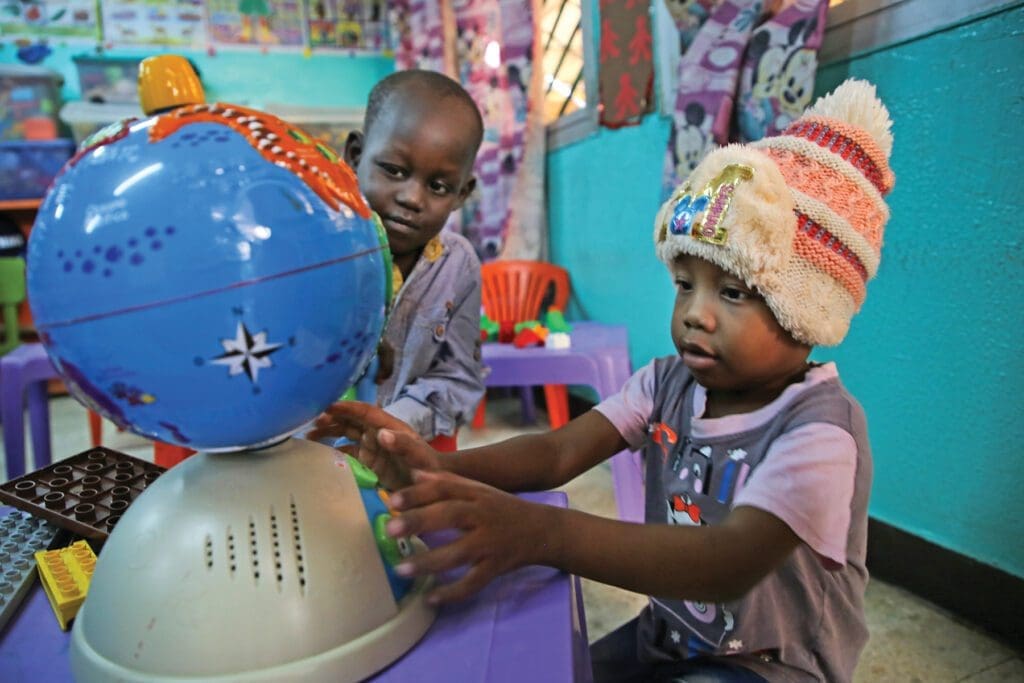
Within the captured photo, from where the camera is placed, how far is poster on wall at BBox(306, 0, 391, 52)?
14.8 feet

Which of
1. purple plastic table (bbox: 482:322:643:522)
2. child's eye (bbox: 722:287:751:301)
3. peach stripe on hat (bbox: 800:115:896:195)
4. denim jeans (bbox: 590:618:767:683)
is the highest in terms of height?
peach stripe on hat (bbox: 800:115:896:195)

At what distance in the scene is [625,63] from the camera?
2293mm

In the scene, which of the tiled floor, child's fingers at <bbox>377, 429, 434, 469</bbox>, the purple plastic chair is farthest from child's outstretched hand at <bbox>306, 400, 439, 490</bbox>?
the purple plastic chair

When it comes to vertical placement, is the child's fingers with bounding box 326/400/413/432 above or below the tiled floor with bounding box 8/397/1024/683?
above

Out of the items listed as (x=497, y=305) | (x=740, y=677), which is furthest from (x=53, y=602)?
(x=497, y=305)

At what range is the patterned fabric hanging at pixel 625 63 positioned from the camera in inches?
86.6

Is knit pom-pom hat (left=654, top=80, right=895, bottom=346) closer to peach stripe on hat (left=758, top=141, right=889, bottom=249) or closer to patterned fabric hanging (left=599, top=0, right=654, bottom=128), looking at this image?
Answer: peach stripe on hat (left=758, top=141, right=889, bottom=249)

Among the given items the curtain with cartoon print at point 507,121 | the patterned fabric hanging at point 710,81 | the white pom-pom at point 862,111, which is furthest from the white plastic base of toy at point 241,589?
the curtain with cartoon print at point 507,121

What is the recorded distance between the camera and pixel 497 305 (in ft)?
9.40

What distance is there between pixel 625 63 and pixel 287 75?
2.99 metres

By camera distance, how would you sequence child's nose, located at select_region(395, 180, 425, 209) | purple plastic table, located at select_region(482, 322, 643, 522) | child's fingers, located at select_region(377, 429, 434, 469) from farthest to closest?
purple plastic table, located at select_region(482, 322, 643, 522) < child's nose, located at select_region(395, 180, 425, 209) < child's fingers, located at select_region(377, 429, 434, 469)

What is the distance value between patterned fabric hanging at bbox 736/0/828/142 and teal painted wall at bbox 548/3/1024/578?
0.32 ft

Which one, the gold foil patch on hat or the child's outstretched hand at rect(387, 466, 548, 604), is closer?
the child's outstretched hand at rect(387, 466, 548, 604)

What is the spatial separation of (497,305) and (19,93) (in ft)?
10.3
